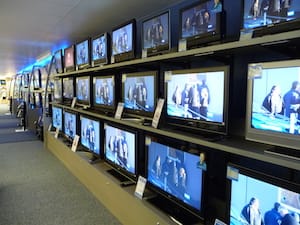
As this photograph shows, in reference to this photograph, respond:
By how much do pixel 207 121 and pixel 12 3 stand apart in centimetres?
259

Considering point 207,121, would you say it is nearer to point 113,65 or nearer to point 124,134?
point 124,134

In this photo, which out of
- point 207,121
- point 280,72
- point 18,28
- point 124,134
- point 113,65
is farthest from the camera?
point 18,28

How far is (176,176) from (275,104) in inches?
38.9

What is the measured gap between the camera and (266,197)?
140cm

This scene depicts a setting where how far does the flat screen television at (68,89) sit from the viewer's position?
15.7ft

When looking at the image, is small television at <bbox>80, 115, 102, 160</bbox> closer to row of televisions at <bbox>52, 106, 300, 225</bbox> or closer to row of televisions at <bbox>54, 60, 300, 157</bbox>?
row of televisions at <bbox>52, 106, 300, 225</bbox>

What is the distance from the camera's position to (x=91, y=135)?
3.75m

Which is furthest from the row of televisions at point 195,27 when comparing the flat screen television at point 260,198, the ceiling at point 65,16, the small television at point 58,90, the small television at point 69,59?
the small television at point 58,90

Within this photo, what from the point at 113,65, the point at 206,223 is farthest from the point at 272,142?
the point at 113,65

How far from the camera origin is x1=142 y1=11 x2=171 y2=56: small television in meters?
2.27

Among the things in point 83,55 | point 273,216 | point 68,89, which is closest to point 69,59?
point 68,89

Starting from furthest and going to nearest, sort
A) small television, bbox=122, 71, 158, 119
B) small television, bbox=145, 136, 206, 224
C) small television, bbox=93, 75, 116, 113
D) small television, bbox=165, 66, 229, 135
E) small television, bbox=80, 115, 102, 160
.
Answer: small television, bbox=80, 115, 102, 160
small television, bbox=93, 75, 116, 113
small television, bbox=122, 71, 158, 119
small television, bbox=145, 136, 206, 224
small television, bbox=165, 66, 229, 135

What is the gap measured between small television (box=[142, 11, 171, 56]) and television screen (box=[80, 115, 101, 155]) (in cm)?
140

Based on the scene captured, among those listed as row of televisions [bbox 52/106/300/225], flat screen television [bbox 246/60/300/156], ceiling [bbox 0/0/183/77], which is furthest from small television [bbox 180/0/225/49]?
ceiling [bbox 0/0/183/77]
